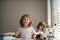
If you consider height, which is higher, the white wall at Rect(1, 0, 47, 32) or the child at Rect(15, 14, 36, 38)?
the white wall at Rect(1, 0, 47, 32)

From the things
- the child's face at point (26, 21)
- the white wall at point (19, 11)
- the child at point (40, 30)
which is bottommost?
the child at point (40, 30)

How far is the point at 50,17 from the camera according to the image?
3.81 feet

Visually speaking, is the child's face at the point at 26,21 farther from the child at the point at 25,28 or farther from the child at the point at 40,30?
the child at the point at 40,30

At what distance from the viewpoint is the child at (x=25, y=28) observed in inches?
43.4

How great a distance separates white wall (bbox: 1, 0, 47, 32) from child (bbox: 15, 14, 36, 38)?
0.11ft

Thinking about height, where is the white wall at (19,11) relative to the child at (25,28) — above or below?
above

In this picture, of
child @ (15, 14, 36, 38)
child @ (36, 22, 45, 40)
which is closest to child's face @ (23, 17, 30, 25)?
child @ (15, 14, 36, 38)

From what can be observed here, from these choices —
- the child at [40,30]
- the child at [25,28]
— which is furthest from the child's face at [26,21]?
the child at [40,30]

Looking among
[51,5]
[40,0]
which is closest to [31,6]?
[40,0]

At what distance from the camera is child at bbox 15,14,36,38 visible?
110 centimetres

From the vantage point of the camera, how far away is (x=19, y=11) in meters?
Answer: 1.11

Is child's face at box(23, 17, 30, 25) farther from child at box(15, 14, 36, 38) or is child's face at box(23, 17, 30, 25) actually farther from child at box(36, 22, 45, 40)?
child at box(36, 22, 45, 40)

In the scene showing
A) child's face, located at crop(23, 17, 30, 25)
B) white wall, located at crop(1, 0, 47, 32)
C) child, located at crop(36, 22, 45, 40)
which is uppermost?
white wall, located at crop(1, 0, 47, 32)

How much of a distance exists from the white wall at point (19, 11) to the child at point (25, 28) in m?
0.03
